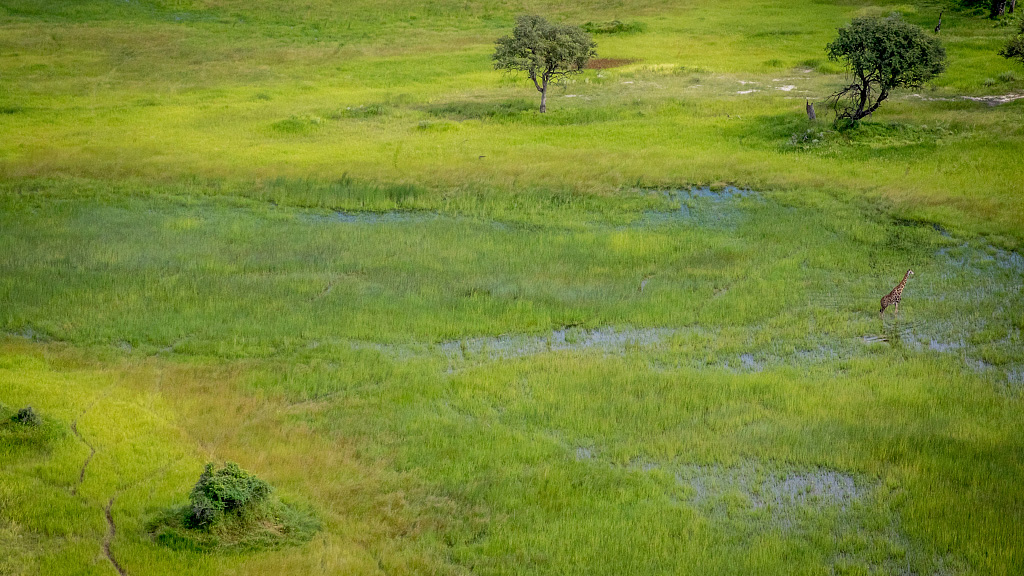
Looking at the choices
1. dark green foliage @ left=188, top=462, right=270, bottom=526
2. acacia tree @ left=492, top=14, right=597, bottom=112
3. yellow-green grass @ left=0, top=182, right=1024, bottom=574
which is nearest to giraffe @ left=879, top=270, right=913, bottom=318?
yellow-green grass @ left=0, top=182, right=1024, bottom=574

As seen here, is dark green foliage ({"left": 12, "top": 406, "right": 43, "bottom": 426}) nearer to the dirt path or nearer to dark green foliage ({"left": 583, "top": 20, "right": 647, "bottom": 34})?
the dirt path

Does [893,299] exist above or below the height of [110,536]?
above

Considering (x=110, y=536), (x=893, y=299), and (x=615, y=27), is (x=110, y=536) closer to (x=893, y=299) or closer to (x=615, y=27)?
(x=893, y=299)

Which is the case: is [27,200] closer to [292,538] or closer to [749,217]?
Result: [292,538]

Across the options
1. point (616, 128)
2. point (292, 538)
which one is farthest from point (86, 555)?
point (616, 128)

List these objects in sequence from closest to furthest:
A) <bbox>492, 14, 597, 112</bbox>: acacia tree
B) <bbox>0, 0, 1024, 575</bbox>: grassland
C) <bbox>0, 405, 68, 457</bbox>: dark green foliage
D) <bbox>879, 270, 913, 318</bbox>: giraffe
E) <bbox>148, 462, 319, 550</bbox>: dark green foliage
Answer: <bbox>148, 462, 319, 550</bbox>: dark green foliage < <bbox>0, 0, 1024, 575</bbox>: grassland < <bbox>0, 405, 68, 457</bbox>: dark green foliage < <bbox>879, 270, 913, 318</bbox>: giraffe < <bbox>492, 14, 597, 112</bbox>: acacia tree

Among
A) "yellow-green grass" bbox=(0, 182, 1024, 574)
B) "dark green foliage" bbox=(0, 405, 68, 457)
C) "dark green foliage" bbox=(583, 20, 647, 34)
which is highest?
"dark green foliage" bbox=(583, 20, 647, 34)

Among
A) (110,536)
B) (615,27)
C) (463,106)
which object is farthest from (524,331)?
(615,27)

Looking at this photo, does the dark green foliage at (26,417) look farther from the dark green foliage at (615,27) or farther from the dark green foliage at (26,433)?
the dark green foliage at (615,27)
